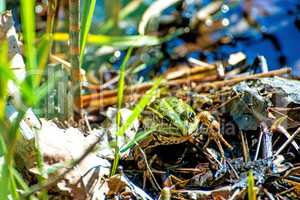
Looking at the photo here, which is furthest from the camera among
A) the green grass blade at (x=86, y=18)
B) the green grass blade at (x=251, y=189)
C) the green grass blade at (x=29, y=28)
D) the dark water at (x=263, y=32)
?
the dark water at (x=263, y=32)

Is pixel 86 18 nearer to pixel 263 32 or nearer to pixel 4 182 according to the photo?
pixel 4 182

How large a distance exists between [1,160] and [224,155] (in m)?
0.55

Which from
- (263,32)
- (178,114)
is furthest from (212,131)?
(263,32)

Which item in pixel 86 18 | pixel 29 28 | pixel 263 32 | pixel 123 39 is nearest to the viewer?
pixel 29 28

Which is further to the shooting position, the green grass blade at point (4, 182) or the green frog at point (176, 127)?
the green frog at point (176, 127)

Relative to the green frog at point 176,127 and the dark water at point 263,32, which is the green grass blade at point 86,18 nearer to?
the green frog at point 176,127

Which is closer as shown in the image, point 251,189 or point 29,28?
point 29,28

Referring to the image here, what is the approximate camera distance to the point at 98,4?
236 cm

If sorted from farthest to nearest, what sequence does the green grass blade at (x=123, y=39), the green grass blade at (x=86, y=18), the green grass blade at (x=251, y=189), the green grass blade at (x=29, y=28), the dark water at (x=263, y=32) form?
the dark water at (x=263, y=32)
the green grass blade at (x=123, y=39)
the green grass blade at (x=86, y=18)
the green grass blade at (x=251, y=189)
the green grass blade at (x=29, y=28)

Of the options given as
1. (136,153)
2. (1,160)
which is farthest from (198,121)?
(1,160)

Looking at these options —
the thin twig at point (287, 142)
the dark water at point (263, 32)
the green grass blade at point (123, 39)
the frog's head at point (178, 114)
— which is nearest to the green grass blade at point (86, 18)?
the green grass blade at point (123, 39)

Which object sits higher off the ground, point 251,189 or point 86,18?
point 86,18

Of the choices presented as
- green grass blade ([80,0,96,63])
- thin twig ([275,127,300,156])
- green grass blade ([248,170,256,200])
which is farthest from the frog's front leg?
green grass blade ([80,0,96,63])

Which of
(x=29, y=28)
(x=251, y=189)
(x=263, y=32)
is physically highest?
(x=29, y=28)
